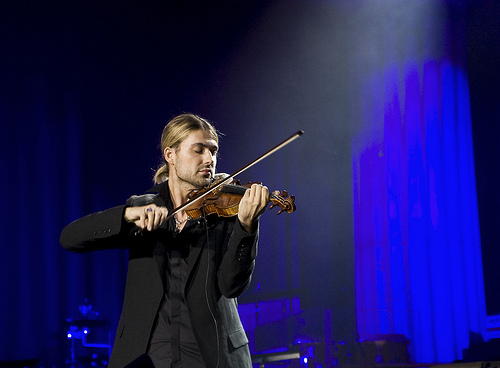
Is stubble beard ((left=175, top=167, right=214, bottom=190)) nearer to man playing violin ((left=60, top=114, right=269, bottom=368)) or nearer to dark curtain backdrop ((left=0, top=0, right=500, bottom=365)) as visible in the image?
man playing violin ((left=60, top=114, right=269, bottom=368))

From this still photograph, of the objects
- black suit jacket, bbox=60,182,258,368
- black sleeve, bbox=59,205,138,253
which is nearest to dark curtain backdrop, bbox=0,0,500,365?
black suit jacket, bbox=60,182,258,368

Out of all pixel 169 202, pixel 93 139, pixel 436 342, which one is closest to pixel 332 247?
pixel 436 342

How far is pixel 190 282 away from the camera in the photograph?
1.71 meters

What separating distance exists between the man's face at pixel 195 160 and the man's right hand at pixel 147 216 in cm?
33

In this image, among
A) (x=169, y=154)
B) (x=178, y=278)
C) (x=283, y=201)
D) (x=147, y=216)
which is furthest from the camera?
(x=169, y=154)

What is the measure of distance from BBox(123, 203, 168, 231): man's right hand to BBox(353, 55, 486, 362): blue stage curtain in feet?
10.9

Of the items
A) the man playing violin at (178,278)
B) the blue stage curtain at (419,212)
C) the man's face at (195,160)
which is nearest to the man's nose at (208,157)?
the man's face at (195,160)

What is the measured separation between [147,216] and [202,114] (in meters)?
3.40

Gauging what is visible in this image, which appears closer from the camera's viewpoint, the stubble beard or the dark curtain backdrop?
the stubble beard

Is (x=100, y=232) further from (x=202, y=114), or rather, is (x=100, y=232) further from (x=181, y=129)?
(x=202, y=114)

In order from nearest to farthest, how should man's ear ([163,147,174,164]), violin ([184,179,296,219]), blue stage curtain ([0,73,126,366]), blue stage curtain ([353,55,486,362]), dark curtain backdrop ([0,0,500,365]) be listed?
violin ([184,179,296,219]), man's ear ([163,147,174,164]), blue stage curtain ([0,73,126,366]), dark curtain backdrop ([0,0,500,365]), blue stage curtain ([353,55,486,362])

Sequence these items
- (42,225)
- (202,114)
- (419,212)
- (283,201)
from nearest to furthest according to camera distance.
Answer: (283,201) < (42,225) < (419,212) < (202,114)

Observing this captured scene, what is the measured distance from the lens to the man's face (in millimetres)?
1968

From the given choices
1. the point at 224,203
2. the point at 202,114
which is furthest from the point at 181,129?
the point at 202,114
